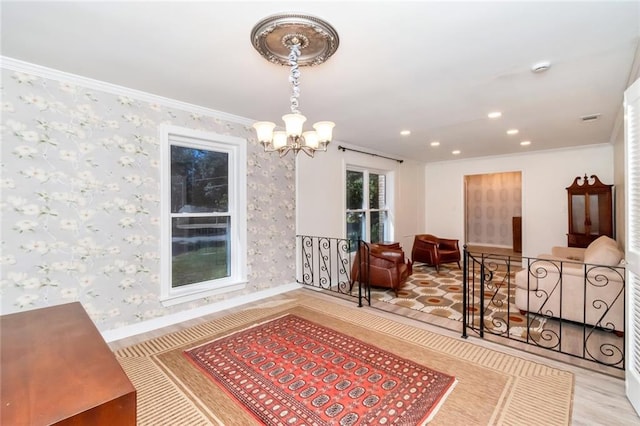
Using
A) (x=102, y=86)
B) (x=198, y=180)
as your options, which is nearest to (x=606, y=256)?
(x=198, y=180)

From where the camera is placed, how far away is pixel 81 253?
9.09 feet

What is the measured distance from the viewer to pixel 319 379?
2258 mm

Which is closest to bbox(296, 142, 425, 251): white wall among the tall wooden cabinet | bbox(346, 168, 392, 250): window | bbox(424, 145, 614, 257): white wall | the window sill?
bbox(346, 168, 392, 250): window

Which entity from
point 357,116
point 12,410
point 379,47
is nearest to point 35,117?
point 12,410

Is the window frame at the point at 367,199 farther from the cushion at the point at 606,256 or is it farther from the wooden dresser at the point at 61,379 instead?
the wooden dresser at the point at 61,379

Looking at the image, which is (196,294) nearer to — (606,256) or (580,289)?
(580,289)

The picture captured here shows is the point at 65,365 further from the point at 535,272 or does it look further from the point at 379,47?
the point at 535,272

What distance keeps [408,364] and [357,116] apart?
2876 millimetres

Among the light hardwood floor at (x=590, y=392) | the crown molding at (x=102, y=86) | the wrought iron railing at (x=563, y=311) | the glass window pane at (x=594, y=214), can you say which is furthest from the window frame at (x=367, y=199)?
the glass window pane at (x=594, y=214)

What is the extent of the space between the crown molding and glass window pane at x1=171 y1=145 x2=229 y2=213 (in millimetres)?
462

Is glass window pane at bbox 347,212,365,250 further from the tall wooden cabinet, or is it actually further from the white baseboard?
the tall wooden cabinet

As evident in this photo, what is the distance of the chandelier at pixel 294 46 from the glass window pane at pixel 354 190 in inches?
127

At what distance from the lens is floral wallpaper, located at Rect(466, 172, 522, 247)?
8.81 m

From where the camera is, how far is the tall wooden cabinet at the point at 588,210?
5219 millimetres
